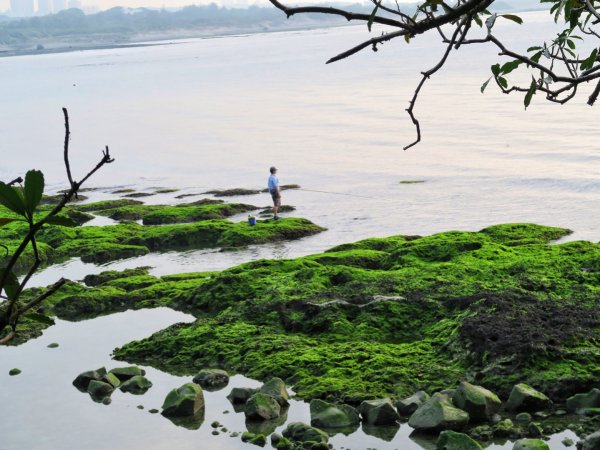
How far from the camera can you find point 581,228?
95.1 feet

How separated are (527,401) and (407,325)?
411cm

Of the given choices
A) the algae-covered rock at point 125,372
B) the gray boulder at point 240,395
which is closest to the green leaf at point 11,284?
the gray boulder at point 240,395

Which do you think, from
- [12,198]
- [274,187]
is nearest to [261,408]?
[12,198]

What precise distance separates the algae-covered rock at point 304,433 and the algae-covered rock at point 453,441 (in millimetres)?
1489

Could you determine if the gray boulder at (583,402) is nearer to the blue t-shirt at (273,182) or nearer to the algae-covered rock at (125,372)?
the algae-covered rock at (125,372)

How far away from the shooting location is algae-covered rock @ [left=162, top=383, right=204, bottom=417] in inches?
519

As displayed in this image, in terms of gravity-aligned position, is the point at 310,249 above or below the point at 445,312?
below

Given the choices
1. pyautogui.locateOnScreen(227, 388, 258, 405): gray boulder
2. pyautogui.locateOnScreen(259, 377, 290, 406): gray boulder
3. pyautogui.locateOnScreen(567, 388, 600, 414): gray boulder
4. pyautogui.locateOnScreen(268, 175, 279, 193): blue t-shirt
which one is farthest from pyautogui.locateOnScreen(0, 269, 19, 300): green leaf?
pyautogui.locateOnScreen(268, 175, 279, 193): blue t-shirt

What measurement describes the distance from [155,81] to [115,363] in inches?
4865

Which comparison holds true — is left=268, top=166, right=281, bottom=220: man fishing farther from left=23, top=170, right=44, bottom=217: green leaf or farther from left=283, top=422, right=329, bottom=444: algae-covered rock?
left=23, top=170, right=44, bottom=217: green leaf

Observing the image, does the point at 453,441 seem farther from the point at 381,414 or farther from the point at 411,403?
the point at 411,403

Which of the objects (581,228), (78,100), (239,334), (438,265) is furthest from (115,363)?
(78,100)

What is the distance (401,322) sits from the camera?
16.0 meters

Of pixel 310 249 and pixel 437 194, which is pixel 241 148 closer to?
pixel 437 194
